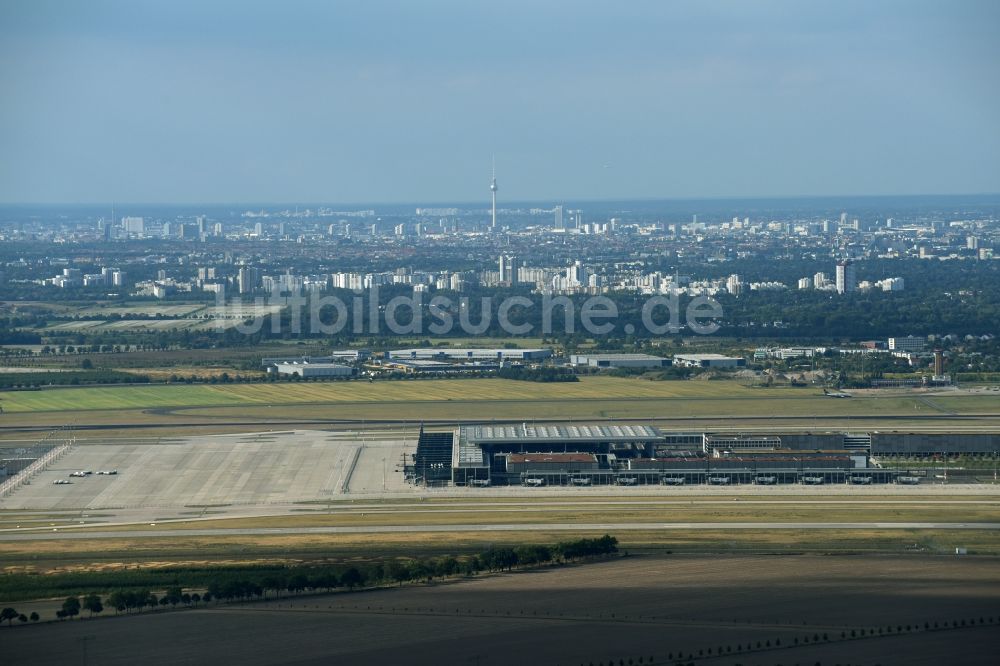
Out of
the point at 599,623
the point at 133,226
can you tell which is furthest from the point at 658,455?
the point at 133,226

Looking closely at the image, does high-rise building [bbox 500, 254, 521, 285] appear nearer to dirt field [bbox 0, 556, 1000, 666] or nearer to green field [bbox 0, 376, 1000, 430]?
green field [bbox 0, 376, 1000, 430]

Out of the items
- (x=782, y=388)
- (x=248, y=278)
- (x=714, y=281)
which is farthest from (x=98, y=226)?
(x=782, y=388)

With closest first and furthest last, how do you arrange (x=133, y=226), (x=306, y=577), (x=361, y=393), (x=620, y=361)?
1. (x=306, y=577)
2. (x=361, y=393)
3. (x=620, y=361)
4. (x=133, y=226)

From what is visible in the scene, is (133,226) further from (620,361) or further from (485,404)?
(485,404)

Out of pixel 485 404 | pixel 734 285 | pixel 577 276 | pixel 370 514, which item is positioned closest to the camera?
pixel 370 514

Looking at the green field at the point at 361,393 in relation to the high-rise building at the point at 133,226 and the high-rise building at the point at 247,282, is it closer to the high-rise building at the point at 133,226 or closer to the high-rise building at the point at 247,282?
the high-rise building at the point at 247,282

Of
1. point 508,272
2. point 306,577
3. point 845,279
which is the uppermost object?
→ point 845,279

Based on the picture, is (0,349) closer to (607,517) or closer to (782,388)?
(782,388)
